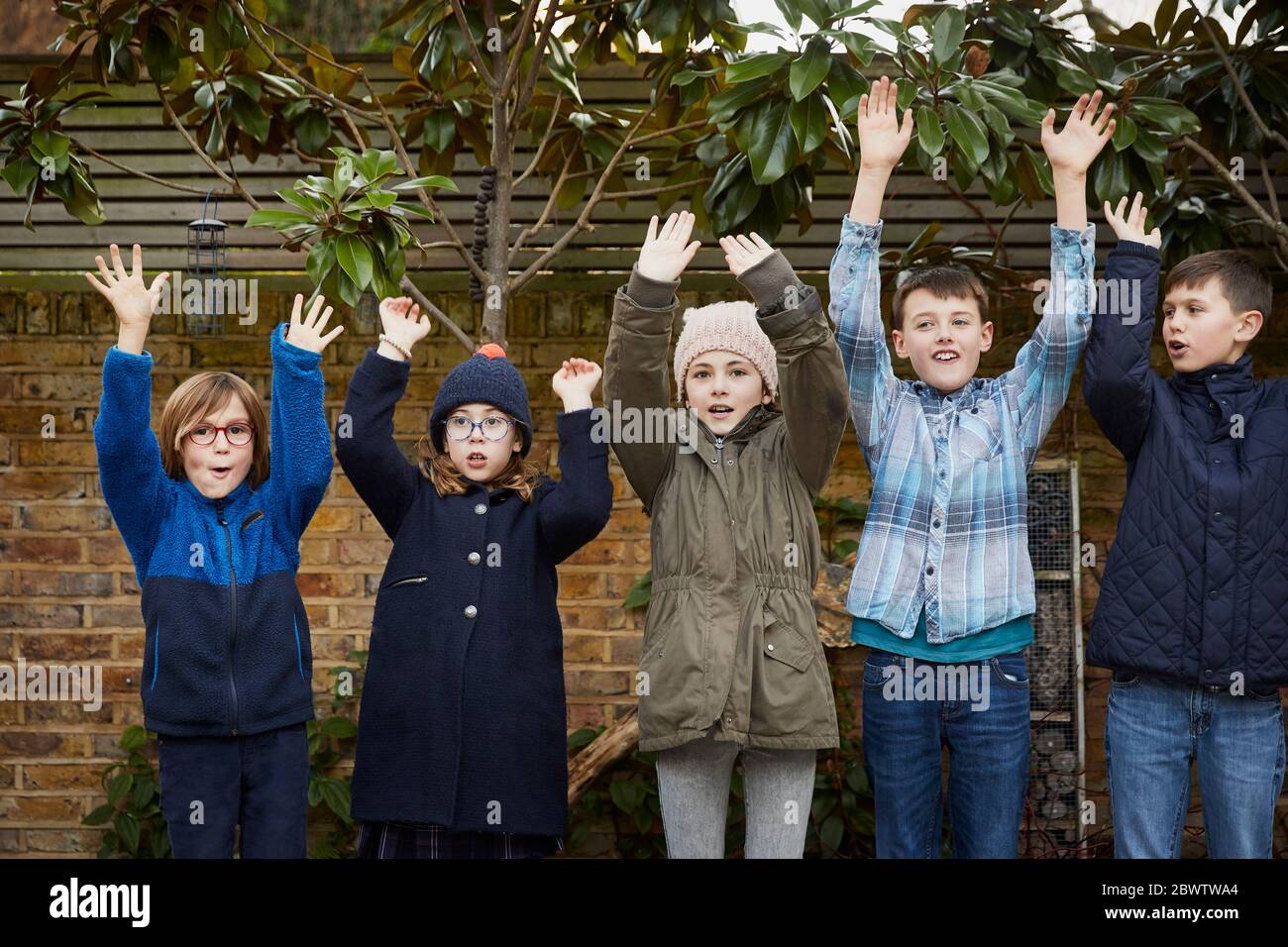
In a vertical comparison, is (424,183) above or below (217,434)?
above

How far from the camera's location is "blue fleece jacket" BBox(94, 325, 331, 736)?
307 cm

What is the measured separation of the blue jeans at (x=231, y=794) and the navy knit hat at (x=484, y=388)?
0.88 meters

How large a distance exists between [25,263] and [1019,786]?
3975 mm

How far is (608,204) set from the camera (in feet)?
16.4

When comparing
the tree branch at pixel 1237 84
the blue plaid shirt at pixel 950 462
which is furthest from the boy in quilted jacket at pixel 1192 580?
the tree branch at pixel 1237 84

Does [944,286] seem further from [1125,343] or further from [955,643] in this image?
[955,643]

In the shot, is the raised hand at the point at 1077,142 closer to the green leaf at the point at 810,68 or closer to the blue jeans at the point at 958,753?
the green leaf at the point at 810,68

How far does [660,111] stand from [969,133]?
1.33 m

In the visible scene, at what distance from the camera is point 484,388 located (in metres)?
3.25

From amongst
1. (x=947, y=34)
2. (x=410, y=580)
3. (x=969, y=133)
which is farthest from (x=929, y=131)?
(x=410, y=580)

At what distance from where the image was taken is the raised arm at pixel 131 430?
3061 mm

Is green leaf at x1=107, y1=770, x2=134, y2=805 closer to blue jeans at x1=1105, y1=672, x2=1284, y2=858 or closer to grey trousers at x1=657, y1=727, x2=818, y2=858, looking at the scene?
grey trousers at x1=657, y1=727, x2=818, y2=858
